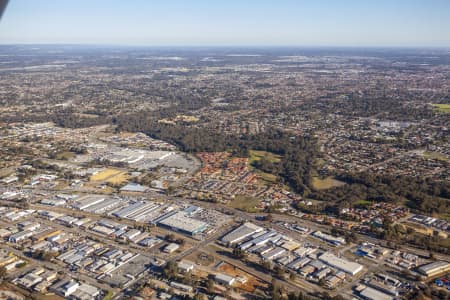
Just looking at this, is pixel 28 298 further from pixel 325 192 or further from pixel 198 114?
pixel 198 114

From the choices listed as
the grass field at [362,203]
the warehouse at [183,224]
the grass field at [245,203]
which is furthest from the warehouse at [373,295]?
the grass field at [362,203]

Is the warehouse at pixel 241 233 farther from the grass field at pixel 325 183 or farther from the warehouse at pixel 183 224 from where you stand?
the grass field at pixel 325 183

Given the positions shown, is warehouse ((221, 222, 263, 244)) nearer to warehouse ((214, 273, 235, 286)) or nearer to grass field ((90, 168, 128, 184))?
warehouse ((214, 273, 235, 286))

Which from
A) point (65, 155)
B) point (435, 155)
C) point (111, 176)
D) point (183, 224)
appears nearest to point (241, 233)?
point (183, 224)

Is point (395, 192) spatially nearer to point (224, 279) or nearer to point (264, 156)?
point (264, 156)

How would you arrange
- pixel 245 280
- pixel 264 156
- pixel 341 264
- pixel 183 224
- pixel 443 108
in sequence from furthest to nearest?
1. pixel 443 108
2. pixel 264 156
3. pixel 183 224
4. pixel 341 264
5. pixel 245 280
